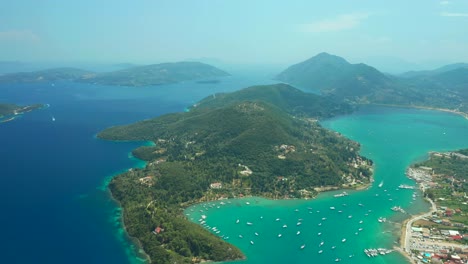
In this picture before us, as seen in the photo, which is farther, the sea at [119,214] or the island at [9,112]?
the island at [9,112]

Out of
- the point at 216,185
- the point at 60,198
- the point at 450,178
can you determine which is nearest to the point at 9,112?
the point at 60,198

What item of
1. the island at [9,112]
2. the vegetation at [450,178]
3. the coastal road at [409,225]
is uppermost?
the island at [9,112]

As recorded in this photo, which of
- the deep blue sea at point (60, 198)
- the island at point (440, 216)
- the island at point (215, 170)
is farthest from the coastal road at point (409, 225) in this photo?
the deep blue sea at point (60, 198)

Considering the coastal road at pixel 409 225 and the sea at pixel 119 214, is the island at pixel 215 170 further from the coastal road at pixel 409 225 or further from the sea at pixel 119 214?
the coastal road at pixel 409 225

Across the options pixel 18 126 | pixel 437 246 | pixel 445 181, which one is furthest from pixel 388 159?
pixel 18 126

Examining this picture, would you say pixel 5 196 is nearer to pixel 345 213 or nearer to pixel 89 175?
pixel 89 175

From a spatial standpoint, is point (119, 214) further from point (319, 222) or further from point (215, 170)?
point (319, 222)

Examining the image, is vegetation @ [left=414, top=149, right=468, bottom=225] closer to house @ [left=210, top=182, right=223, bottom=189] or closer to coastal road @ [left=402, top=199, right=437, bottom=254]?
coastal road @ [left=402, top=199, right=437, bottom=254]
